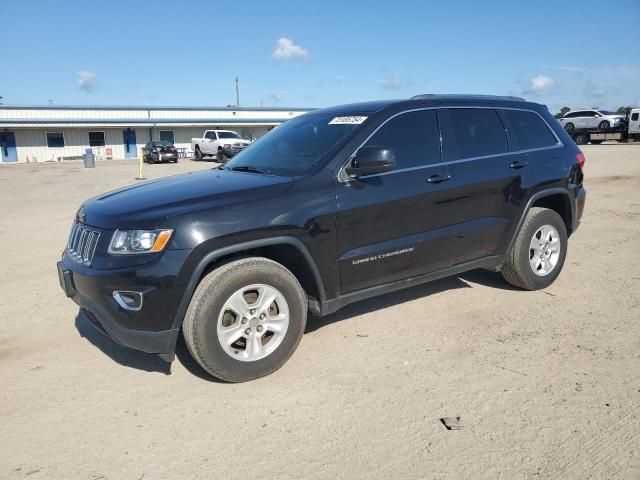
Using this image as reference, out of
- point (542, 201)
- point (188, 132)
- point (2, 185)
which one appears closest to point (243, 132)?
point (188, 132)

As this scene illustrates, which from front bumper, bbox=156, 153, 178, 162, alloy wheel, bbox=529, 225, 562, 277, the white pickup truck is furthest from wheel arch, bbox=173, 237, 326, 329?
front bumper, bbox=156, 153, 178, 162

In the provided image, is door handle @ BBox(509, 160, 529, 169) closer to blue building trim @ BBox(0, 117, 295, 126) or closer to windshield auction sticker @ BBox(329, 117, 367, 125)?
windshield auction sticker @ BBox(329, 117, 367, 125)

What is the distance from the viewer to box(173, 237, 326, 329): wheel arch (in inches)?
123

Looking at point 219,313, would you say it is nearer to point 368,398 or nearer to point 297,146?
point 368,398

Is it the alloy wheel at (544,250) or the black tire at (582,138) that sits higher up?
the black tire at (582,138)

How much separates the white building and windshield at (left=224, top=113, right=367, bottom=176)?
35419 millimetres

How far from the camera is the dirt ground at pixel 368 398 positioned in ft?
8.45

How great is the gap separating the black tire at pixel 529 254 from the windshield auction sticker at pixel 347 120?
1965 mm

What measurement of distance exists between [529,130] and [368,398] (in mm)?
3243

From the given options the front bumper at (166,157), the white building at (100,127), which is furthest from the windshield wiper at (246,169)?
the white building at (100,127)

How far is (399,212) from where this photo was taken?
12.7 feet

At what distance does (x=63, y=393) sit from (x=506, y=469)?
2.74 meters

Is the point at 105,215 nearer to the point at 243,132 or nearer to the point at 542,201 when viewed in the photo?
the point at 542,201

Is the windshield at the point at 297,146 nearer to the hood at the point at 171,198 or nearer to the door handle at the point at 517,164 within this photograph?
the hood at the point at 171,198
